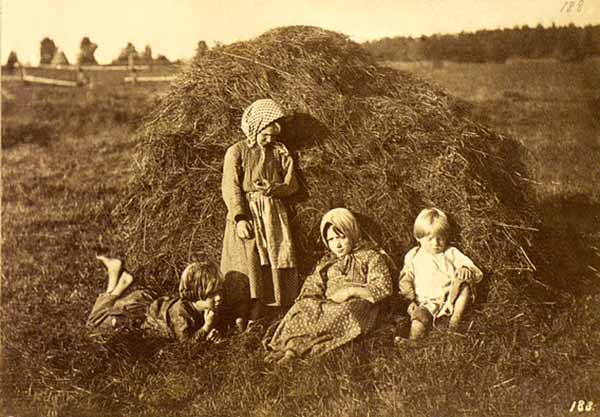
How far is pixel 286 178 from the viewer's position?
543cm

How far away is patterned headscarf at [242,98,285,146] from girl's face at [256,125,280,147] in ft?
0.09

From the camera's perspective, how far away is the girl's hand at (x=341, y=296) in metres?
5.18

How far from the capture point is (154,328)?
17.5ft

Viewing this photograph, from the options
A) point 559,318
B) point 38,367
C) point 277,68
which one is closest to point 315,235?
point 277,68

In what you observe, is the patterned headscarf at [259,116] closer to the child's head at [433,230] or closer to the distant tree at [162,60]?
the child's head at [433,230]

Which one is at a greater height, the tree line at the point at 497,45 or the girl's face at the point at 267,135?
the tree line at the point at 497,45

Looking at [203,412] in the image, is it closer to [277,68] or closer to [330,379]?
[330,379]

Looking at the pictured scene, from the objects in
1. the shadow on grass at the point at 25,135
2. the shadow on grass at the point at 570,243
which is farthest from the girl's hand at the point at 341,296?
the shadow on grass at the point at 25,135

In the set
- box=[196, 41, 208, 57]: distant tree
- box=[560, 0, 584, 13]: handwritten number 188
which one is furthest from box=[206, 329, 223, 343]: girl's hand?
box=[560, 0, 584, 13]: handwritten number 188

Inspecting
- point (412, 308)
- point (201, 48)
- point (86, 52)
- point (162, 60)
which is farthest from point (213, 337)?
point (86, 52)

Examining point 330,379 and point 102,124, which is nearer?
point 330,379

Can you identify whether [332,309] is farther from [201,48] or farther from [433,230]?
[201,48]

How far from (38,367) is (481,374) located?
3504 mm

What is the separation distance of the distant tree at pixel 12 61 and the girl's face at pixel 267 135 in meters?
2.67
